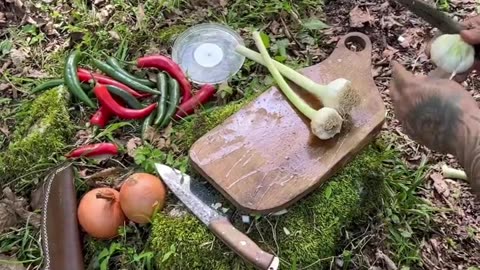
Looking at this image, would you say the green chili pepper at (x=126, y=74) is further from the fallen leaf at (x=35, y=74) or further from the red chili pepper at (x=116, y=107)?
the fallen leaf at (x=35, y=74)

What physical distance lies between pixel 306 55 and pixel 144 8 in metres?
1.10

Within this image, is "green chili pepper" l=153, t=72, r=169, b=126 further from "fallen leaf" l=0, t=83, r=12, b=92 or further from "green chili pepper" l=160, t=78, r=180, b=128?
"fallen leaf" l=0, t=83, r=12, b=92

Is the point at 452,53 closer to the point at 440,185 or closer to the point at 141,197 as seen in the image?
→ the point at 440,185

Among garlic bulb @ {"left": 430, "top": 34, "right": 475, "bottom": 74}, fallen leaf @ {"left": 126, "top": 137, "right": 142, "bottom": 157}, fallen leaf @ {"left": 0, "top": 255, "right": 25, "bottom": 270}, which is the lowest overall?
fallen leaf @ {"left": 0, "top": 255, "right": 25, "bottom": 270}

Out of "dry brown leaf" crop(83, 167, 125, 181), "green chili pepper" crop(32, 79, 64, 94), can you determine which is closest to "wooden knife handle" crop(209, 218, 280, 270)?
"dry brown leaf" crop(83, 167, 125, 181)

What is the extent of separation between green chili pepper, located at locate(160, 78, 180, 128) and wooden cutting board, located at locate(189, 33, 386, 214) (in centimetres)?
47

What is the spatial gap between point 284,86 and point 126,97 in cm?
93

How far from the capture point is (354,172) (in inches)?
130

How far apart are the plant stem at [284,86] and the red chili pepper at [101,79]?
715 millimetres

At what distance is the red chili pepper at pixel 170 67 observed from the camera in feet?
12.3

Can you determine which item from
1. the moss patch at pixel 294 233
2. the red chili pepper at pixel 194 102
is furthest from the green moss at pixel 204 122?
the moss patch at pixel 294 233

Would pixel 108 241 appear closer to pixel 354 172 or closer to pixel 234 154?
pixel 234 154

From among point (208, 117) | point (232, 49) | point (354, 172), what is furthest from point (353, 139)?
point (232, 49)

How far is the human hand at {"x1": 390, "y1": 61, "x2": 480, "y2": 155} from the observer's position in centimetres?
262
